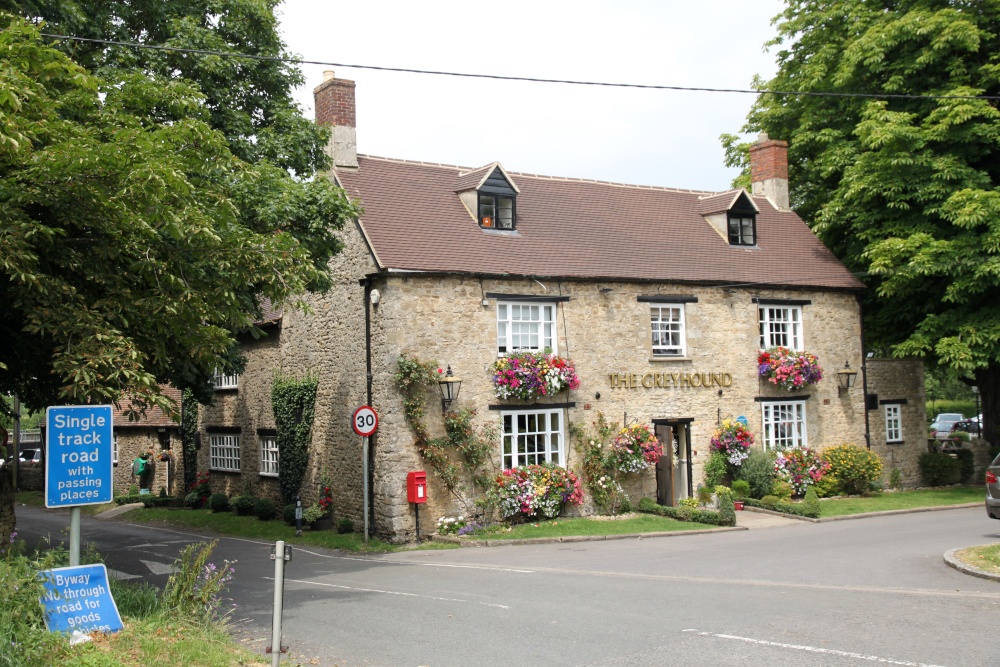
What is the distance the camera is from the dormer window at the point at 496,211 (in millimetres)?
23828

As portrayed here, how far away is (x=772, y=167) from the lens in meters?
30.6

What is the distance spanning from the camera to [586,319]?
23.0 m

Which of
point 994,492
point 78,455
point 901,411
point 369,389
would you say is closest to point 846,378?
point 901,411

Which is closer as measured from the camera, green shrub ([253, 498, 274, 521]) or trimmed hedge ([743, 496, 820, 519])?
trimmed hedge ([743, 496, 820, 519])

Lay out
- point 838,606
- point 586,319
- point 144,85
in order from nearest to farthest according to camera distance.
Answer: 1. point 838,606
2. point 144,85
3. point 586,319

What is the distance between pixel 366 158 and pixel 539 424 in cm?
831

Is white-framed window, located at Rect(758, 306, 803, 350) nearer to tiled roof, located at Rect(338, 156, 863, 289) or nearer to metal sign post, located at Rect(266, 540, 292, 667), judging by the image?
tiled roof, located at Rect(338, 156, 863, 289)

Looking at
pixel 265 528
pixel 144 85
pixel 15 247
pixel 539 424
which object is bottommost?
pixel 265 528

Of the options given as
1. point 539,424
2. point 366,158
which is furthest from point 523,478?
point 366,158

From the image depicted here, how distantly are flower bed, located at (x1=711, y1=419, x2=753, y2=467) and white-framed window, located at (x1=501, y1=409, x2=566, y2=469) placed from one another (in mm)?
4705

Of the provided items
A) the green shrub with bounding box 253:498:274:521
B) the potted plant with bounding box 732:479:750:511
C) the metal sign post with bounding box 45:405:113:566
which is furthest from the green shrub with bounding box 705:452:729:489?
A: the metal sign post with bounding box 45:405:113:566

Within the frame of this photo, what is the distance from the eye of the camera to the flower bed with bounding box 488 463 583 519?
21.0m

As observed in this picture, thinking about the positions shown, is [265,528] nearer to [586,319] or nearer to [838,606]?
[586,319]

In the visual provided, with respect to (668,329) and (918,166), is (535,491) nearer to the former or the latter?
(668,329)
